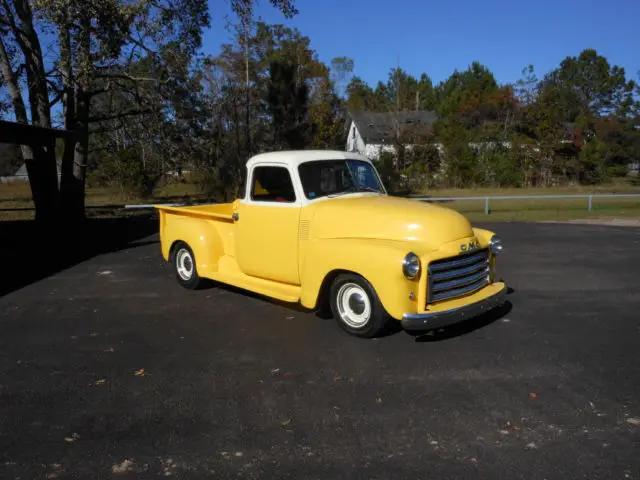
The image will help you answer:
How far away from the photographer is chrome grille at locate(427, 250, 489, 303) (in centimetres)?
529

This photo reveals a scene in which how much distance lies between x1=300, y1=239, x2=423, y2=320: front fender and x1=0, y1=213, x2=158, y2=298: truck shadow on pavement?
16.9 feet

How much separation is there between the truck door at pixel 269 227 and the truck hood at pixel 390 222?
412 millimetres

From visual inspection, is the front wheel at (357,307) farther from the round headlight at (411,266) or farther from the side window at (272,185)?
the side window at (272,185)

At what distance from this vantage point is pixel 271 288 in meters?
6.61

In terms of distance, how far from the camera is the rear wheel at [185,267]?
26.1 ft

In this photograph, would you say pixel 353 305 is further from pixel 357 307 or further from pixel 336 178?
pixel 336 178

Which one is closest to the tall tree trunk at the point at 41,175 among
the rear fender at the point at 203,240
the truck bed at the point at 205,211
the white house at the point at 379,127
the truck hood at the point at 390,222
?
the truck bed at the point at 205,211

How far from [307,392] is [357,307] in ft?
4.81

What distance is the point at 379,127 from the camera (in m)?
55.2

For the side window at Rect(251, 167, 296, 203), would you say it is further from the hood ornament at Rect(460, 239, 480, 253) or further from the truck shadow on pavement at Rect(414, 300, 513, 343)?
the truck shadow on pavement at Rect(414, 300, 513, 343)

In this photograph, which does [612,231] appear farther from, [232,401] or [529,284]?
[232,401]

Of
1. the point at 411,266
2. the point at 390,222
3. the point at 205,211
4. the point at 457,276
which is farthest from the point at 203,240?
the point at 457,276

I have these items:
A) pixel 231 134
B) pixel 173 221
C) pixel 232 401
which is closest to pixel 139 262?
pixel 173 221

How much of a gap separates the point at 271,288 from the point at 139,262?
4.93 m
